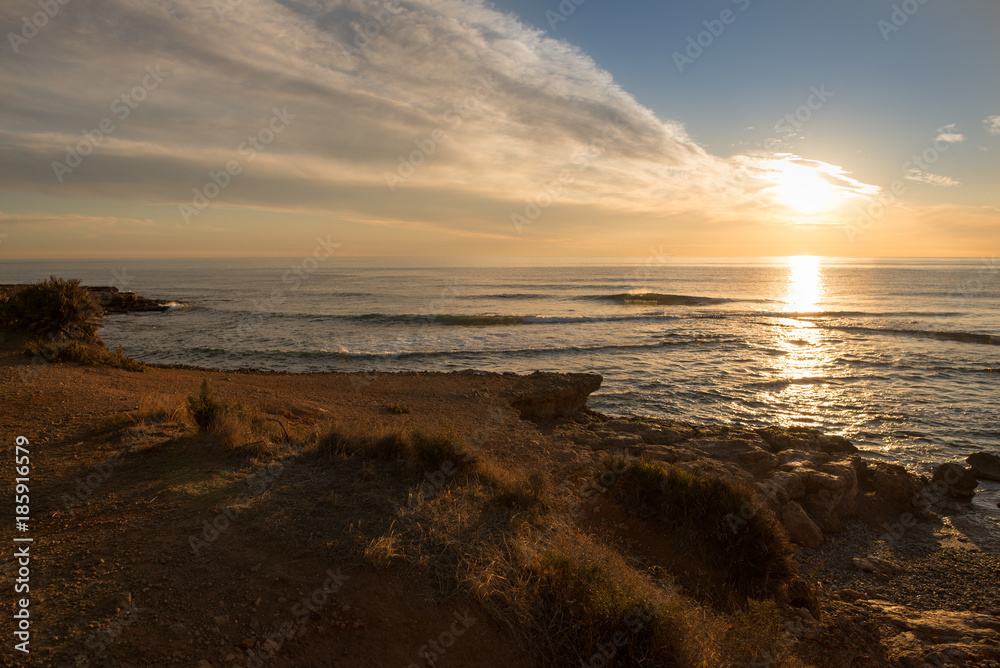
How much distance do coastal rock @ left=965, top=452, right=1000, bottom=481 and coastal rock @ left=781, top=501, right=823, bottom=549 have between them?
504cm

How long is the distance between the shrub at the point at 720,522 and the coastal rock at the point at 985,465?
6.44 m

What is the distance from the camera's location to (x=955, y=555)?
662cm

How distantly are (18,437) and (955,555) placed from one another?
1248cm

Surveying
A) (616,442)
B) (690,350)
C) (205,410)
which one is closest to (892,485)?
(616,442)

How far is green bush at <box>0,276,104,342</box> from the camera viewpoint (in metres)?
12.3

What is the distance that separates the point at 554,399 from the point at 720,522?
23.0 ft

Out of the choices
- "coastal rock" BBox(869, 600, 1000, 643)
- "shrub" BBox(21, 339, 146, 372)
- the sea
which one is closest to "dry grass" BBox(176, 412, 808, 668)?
"coastal rock" BBox(869, 600, 1000, 643)

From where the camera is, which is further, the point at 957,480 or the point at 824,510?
the point at 957,480

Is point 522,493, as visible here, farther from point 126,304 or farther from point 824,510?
point 126,304

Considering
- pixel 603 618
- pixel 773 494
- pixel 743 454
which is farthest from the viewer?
pixel 743 454

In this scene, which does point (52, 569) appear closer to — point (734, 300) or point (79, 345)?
point (79, 345)

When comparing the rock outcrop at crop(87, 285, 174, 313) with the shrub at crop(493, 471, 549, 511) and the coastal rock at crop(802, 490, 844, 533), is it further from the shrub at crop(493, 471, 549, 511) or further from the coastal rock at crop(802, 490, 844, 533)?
the coastal rock at crop(802, 490, 844, 533)

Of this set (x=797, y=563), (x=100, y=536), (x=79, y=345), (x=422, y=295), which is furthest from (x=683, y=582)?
(x=422, y=295)

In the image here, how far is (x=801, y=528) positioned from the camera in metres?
6.66
